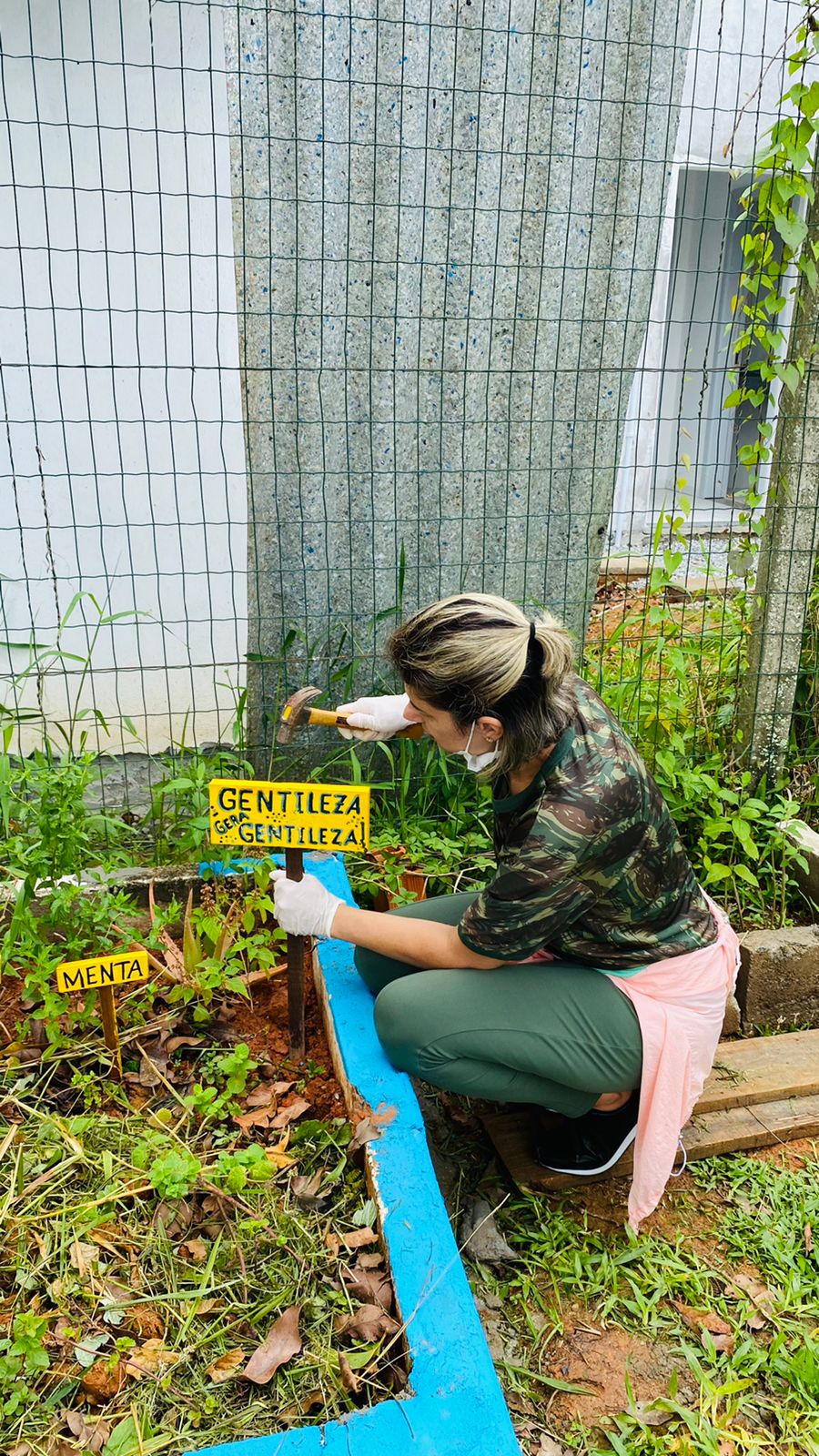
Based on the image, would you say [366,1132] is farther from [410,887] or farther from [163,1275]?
[410,887]

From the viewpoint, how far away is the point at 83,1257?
186 centimetres

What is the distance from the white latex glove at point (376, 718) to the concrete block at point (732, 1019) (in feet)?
4.03

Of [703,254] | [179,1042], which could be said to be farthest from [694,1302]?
[703,254]

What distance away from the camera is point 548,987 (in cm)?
225

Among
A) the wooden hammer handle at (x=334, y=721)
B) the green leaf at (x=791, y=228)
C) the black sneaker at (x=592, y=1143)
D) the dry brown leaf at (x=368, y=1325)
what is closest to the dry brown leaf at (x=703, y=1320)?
the black sneaker at (x=592, y=1143)

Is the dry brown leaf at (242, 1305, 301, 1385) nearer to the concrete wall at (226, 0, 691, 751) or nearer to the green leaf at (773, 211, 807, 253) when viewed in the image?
the concrete wall at (226, 0, 691, 751)

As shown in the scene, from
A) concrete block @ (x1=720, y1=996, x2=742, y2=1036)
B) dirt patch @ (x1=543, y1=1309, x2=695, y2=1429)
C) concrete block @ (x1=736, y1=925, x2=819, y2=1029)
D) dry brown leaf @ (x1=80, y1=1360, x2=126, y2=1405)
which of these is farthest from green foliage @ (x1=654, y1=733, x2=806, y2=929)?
dry brown leaf @ (x1=80, y1=1360, x2=126, y2=1405)

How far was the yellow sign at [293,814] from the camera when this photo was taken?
2.15 meters

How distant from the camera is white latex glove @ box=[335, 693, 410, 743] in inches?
103

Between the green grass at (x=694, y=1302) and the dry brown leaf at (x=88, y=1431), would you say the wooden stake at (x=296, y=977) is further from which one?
the dry brown leaf at (x=88, y=1431)

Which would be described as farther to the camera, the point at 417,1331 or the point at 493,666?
the point at 493,666

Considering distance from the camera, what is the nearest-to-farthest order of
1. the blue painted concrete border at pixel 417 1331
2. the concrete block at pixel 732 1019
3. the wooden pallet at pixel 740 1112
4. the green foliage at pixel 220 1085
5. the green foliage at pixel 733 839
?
the blue painted concrete border at pixel 417 1331, the green foliage at pixel 220 1085, the wooden pallet at pixel 740 1112, the concrete block at pixel 732 1019, the green foliage at pixel 733 839

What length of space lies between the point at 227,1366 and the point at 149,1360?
131mm

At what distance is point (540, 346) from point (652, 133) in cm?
74
